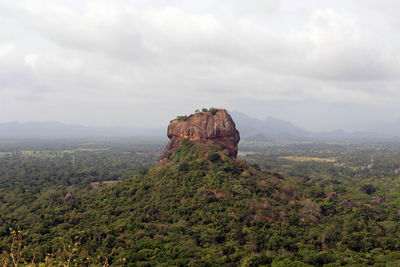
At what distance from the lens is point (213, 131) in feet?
141

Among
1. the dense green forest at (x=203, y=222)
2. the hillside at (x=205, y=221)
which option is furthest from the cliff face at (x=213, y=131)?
the dense green forest at (x=203, y=222)

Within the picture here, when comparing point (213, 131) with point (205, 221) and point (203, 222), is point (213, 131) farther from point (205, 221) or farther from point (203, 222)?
point (203, 222)

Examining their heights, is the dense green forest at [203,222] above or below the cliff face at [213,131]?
below

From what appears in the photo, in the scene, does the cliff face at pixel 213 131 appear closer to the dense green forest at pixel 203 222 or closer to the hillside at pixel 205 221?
the hillside at pixel 205 221

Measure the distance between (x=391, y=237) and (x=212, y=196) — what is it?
18564 millimetres

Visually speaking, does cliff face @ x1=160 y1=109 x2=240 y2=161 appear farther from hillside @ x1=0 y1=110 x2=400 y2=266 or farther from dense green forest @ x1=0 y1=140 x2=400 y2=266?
dense green forest @ x1=0 y1=140 x2=400 y2=266

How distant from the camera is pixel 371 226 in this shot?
2906 cm

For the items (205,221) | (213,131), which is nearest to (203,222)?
(205,221)

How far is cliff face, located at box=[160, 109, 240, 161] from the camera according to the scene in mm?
43094

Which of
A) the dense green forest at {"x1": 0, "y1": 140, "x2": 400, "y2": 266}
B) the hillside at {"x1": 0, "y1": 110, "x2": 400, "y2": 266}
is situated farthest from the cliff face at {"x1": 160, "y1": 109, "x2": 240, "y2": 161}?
the dense green forest at {"x1": 0, "y1": 140, "x2": 400, "y2": 266}

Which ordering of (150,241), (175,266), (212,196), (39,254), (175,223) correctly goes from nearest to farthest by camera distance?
(175,266) < (39,254) < (150,241) < (175,223) < (212,196)

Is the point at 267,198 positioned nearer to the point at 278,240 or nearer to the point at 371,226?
the point at 278,240

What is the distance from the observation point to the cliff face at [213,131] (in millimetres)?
43094

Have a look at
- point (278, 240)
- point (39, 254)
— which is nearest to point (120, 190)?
point (39, 254)
